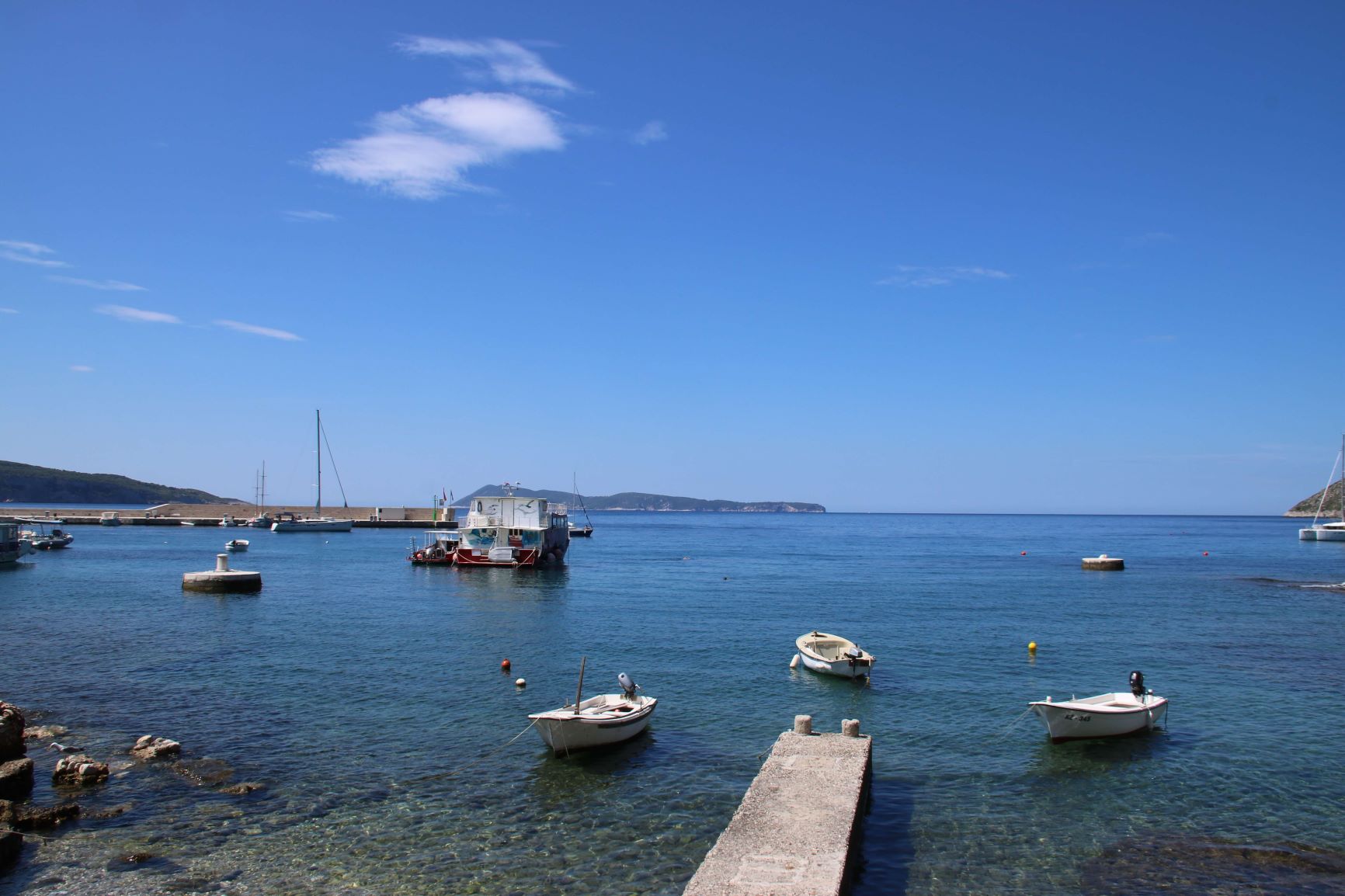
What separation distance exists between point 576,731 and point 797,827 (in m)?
7.83

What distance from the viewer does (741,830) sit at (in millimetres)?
14875

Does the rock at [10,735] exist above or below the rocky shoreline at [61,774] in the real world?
above

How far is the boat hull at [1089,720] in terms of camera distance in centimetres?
2300

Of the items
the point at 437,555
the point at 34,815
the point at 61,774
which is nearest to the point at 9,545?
the point at 437,555

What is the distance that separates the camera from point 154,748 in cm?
2109

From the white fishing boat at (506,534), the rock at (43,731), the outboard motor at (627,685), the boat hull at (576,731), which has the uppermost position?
the white fishing boat at (506,534)

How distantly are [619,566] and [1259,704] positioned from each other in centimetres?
6411

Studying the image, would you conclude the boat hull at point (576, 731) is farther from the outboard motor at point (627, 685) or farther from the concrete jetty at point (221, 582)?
the concrete jetty at point (221, 582)

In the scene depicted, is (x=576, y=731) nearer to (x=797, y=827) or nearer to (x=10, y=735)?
(x=797, y=827)

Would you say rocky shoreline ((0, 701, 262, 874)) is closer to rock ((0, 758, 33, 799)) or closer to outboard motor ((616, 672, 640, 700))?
rock ((0, 758, 33, 799))

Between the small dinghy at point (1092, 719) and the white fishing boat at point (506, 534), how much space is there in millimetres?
55538

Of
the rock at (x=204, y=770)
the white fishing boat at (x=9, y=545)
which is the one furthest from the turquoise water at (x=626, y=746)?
the white fishing boat at (x=9, y=545)

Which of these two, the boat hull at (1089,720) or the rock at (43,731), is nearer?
the rock at (43,731)

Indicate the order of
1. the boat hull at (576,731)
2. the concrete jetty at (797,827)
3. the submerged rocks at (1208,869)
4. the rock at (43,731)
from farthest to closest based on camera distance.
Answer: the rock at (43,731) < the boat hull at (576,731) < the submerged rocks at (1208,869) < the concrete jetty at (797,827)
